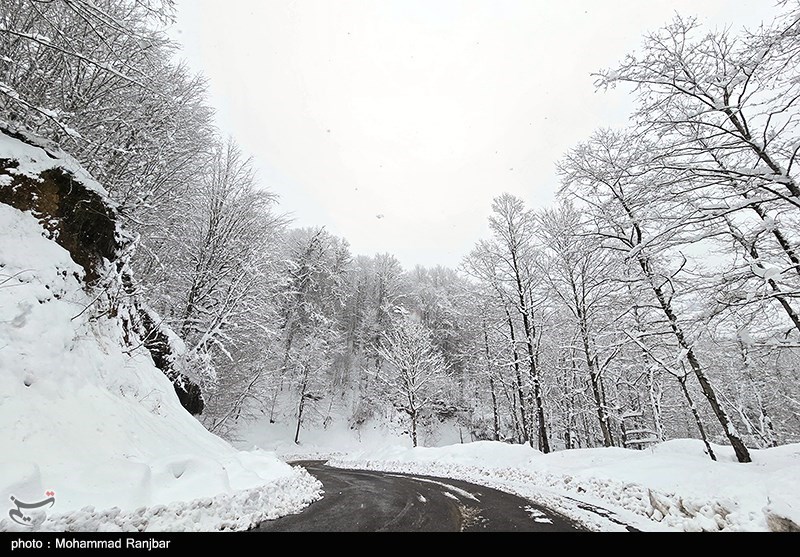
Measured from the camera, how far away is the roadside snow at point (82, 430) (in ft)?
13.8

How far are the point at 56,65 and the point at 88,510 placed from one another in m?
10.0

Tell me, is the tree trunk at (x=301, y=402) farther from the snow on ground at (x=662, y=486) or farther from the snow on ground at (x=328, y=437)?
the snow on ground at (x=662, y=486)

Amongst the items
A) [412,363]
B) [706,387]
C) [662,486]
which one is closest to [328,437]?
[412,363]

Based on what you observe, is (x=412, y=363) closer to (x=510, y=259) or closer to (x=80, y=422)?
(x=510, y=259)

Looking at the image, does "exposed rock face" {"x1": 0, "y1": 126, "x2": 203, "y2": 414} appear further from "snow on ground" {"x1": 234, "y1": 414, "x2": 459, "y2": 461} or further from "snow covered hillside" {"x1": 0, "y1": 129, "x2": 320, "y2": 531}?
"snow on ground" {"x1": 234, "y1": 414, "x2": 459, "y2": 461}

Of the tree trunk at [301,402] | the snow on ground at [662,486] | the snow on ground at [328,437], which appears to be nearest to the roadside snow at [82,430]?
the snow on ground at [662,486]

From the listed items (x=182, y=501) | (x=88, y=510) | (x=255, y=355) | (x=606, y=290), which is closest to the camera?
(x=88, y=510)

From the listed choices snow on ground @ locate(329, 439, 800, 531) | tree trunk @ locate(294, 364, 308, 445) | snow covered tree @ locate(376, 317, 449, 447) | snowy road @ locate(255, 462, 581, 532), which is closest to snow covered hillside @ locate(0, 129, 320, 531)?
snowy road @ locate(255, 462, 581, 532)

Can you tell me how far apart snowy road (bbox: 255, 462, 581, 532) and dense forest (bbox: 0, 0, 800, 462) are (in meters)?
4.36

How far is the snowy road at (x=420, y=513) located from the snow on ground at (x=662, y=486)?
0.73 metres

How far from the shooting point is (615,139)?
12.5 m
